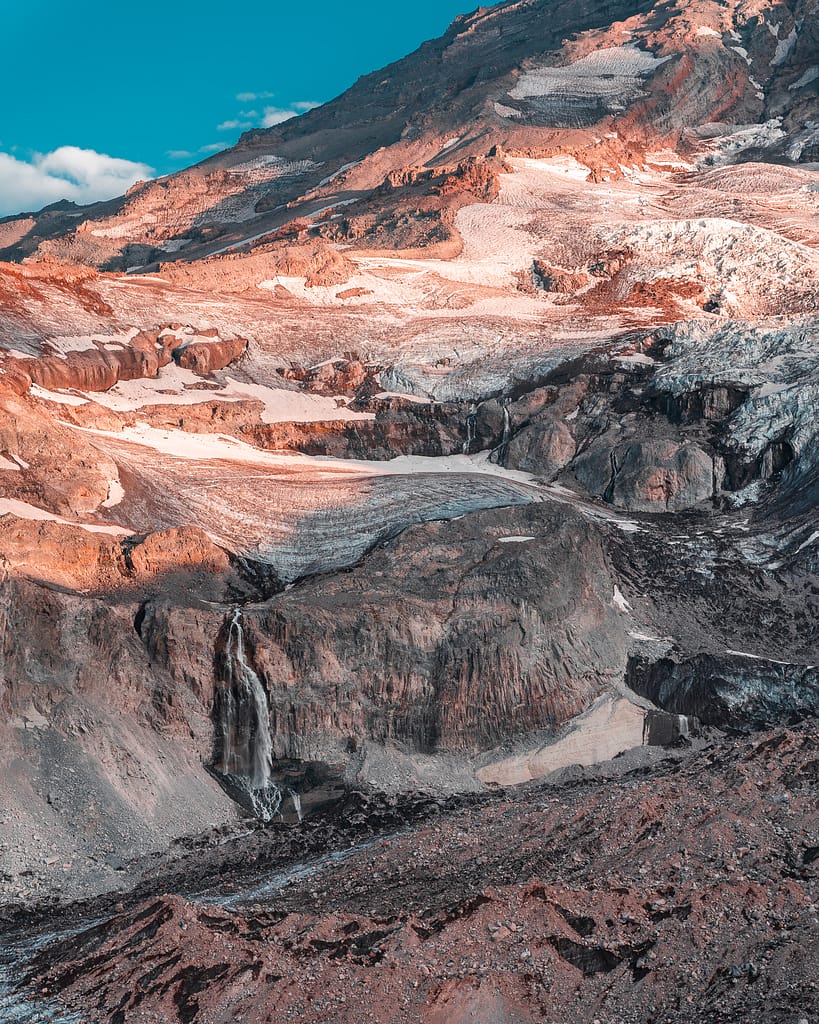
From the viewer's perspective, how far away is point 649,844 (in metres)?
24.4

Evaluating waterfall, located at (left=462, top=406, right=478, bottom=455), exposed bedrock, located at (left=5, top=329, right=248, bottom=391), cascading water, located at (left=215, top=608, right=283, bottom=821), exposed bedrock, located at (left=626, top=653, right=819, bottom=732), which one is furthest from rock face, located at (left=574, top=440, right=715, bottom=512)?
cascading water, located at (left=215, top=608, right=283, bottom=821)

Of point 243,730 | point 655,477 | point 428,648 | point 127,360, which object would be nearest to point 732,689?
point 428,648

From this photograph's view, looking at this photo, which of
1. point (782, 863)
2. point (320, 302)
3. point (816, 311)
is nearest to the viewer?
point (782, 863)

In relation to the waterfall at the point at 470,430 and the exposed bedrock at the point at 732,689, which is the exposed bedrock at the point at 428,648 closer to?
the exposed bedrock at the point at 732,689

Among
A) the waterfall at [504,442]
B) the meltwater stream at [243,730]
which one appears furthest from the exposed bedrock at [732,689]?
the waterfall at [504,442]

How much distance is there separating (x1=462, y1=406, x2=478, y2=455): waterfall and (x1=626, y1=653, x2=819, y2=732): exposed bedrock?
23.3 m

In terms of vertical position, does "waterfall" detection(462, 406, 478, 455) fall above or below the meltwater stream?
above

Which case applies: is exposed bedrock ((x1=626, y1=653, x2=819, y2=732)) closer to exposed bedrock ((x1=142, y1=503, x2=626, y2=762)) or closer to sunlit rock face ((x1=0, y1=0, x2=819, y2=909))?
sunlit rock face ((x1=0, y1=0, x2=819, y2=909))

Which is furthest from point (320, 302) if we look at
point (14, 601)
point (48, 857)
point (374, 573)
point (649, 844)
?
point (649, 844)

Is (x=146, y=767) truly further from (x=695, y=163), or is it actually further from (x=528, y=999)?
(x=695, y=163)

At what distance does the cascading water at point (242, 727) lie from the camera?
117ft

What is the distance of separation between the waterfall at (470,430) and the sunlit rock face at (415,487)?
23cm

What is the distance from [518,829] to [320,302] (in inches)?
2020

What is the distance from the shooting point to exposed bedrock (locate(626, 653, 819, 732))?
39500mm
